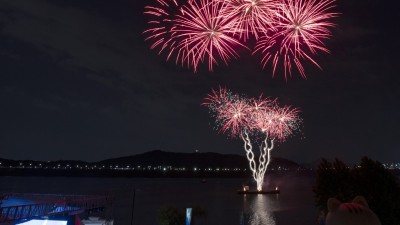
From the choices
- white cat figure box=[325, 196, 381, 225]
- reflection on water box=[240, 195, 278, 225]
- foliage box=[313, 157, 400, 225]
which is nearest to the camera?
white cat figure box=[325, 196, 381, 225]

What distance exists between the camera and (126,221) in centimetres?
5950

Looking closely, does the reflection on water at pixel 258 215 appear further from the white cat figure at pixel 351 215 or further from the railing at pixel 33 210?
the white cat figure at pixel 351 215

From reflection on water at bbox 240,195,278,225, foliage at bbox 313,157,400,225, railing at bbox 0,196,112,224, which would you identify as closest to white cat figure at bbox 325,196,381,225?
foliage at bbox 313,157,400,225

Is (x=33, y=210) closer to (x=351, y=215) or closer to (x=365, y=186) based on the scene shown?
(x=365, y=186)

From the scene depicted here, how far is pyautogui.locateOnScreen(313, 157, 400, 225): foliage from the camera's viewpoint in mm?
13203

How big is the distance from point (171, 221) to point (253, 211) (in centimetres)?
4710

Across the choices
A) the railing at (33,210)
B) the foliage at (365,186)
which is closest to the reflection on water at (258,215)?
the railing at (33,210)

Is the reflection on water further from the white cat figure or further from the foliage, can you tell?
the white cat figure

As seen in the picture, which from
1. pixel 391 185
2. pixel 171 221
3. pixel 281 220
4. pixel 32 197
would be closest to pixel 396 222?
pixel 391 185

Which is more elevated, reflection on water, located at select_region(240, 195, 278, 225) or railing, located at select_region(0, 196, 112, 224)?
railing, located at select_region(0, 196, 112, 224)

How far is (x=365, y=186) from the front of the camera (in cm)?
1382

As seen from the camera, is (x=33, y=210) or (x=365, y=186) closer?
(x=365, y=186)

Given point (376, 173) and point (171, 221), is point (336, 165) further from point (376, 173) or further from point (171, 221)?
point (171, 221)

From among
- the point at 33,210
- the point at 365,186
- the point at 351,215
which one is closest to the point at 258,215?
the point at 33,210
